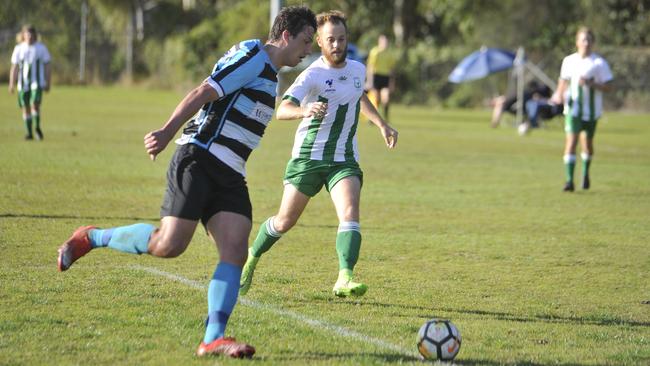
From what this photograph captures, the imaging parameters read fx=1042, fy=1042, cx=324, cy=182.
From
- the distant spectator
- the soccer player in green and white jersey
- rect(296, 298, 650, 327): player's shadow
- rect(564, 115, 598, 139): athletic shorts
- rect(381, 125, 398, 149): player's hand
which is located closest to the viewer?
rect(296, 298, 650, 327): player's shadow

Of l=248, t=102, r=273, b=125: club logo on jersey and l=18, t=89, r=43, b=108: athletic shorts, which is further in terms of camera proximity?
l=18, t=89, r=43, b=108: athletic shorts

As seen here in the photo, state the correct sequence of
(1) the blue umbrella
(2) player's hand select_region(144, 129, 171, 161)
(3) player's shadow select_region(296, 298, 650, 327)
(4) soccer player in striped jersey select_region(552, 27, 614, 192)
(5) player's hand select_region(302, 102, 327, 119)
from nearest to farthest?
1. (2) player's hand select_region(144, 129, 171, 161)
2. (5) player's hand select_region(302, 102, 327, 119)
3. (3) player's shadow select_region(296, 298, 650, 327)
4. (4) soccer player in striped jersey select_region(552, 27, 614, 192)
5. (1) the blue umbrella

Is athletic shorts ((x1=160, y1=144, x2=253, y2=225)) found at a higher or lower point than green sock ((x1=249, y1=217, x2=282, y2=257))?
higher

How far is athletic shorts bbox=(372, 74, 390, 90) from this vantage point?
1147 inches

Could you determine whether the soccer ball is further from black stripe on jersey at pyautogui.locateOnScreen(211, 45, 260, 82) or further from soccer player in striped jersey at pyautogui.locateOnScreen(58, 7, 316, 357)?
black stripe on jersey at pyautogui.locateOnScreen(211, 45, 260, 82)

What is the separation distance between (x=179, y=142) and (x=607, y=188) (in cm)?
1116

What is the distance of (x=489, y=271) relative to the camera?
8992 mm

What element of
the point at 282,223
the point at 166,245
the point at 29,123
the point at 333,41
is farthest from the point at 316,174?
the point at 29,123

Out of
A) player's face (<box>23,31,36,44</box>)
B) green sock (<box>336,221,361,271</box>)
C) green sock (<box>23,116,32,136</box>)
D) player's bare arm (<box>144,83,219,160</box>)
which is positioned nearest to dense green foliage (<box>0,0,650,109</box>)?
player's face (<box>23,31,36,44</box>)

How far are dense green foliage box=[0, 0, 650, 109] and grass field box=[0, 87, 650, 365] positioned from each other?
2421cm

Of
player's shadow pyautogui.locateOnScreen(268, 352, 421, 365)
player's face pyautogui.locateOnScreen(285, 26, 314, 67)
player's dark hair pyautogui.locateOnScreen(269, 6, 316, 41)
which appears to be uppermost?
player's dark hair pyautogui.locateOnScreen(269, 6, 316, 41)

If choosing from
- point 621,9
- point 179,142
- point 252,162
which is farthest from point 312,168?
point 621,9

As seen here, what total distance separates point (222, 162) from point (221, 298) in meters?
0.77

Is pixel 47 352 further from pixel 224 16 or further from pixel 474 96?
pixel 224 16
